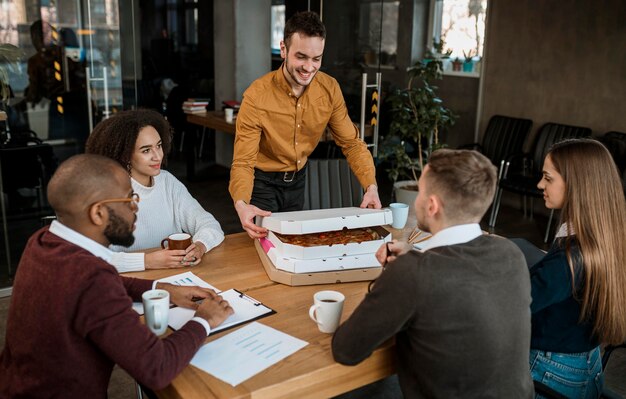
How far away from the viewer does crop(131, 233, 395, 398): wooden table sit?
1.45m

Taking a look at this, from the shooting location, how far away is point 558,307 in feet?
6.10

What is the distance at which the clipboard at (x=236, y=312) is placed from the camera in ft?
5.71

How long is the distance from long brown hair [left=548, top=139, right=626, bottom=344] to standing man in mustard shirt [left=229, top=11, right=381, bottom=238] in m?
0.91

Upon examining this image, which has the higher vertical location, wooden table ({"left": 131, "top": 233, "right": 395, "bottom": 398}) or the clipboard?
the clipboard

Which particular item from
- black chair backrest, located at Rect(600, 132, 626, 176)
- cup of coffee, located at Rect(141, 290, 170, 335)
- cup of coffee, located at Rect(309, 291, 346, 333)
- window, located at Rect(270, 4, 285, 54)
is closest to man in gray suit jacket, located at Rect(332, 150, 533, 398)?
cup of coffee, located at Rect(309, 291, 346, 333)

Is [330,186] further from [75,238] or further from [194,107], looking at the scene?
[194,107]

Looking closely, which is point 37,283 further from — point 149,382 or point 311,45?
point 311,45

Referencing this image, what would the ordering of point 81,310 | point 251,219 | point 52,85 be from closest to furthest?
point 81,310
point 251,219
point 52,85

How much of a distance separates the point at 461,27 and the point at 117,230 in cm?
615

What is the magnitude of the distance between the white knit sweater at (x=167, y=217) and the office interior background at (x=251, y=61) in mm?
2065

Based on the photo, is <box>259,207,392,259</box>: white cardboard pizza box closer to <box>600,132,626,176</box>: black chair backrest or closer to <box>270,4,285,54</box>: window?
<box>600,132,626,176</box>: black chair backrest

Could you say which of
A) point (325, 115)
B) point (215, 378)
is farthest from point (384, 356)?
point (325, 115)

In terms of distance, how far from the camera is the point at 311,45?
8.25 ft

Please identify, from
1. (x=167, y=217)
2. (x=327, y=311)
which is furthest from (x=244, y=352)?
(x=167, y=217)
